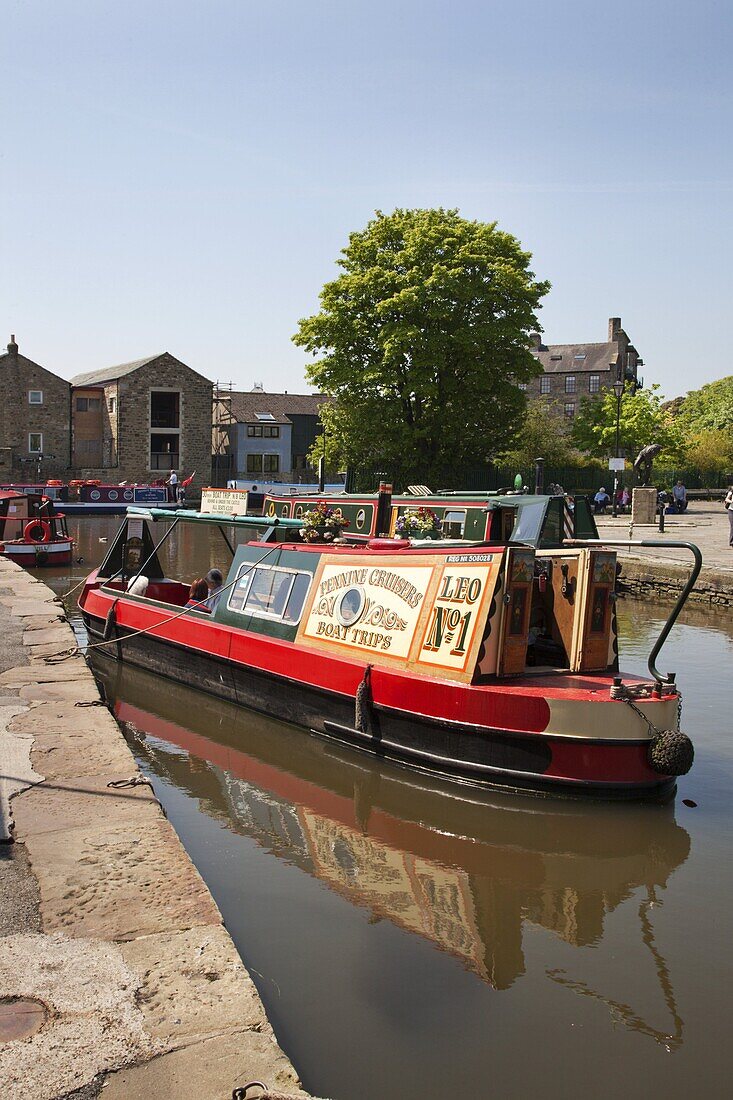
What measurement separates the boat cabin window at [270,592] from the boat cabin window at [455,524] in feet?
13.2

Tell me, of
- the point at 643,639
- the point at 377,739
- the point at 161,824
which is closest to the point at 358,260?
the point at 643,639

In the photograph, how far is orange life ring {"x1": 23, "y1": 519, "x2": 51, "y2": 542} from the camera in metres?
25.9

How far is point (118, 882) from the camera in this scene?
212 inches

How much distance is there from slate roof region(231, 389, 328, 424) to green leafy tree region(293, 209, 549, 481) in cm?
2752

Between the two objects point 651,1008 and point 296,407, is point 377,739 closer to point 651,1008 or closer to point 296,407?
point 651,1008

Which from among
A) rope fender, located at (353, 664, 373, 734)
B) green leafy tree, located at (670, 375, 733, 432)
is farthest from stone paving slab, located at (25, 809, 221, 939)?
green leafy tree, located at (670, 375, 733, 432)

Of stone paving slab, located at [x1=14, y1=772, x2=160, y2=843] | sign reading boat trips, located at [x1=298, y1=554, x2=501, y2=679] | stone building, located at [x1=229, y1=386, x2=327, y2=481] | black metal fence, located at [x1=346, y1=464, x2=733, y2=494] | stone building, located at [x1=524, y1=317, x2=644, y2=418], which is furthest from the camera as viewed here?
stone building, located at [x1=524, y1=317, x2=644, y2=418]

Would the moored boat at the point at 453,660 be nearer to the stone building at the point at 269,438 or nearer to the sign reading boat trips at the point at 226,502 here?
the sign reading boat trips at the point at 226,502

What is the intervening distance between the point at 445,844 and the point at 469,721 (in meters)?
1.11

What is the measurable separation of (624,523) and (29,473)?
35589 millimetres

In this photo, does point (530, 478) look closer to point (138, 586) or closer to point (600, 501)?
point (600, 501)

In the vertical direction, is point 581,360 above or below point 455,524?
above

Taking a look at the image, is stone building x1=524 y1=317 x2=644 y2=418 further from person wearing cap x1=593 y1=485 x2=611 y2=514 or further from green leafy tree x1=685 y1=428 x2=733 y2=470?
person wearing cap x1=593 y1=485 x2=611 y2=514

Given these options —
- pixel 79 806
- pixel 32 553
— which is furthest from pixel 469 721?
pixel 32 553
